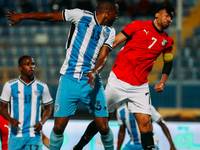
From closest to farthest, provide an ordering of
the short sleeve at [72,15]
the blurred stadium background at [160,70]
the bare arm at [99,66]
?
the bare arm at [99,66] < the short sleeve at [72,15] < the blurred stadium background at [160,70]

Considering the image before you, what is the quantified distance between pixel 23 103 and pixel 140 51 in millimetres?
1519

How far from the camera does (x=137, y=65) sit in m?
4.93

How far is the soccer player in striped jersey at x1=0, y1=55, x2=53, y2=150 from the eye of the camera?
468 cm

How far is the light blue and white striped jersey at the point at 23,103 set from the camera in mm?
4691

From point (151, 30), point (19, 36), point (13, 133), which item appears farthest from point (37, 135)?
point (19, 36)

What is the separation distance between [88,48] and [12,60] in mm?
4495

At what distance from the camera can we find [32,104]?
4.76 metres

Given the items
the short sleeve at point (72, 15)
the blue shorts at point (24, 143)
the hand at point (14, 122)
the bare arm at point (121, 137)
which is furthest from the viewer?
the bare arm at point (121, 137)

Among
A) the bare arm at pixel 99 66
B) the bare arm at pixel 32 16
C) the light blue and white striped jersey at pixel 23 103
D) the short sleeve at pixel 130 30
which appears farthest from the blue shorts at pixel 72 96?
the short sleeve at pixel 130 30

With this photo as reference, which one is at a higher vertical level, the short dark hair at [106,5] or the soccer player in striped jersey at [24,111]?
the short dark hair at [106,5]

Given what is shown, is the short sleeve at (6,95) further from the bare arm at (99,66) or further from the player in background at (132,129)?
the player in background at (132,129)

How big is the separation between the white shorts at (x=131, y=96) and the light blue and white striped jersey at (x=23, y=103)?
0.87 meters

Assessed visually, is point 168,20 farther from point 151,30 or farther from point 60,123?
point 60,123

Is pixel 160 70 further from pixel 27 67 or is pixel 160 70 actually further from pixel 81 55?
pixel 81 55
